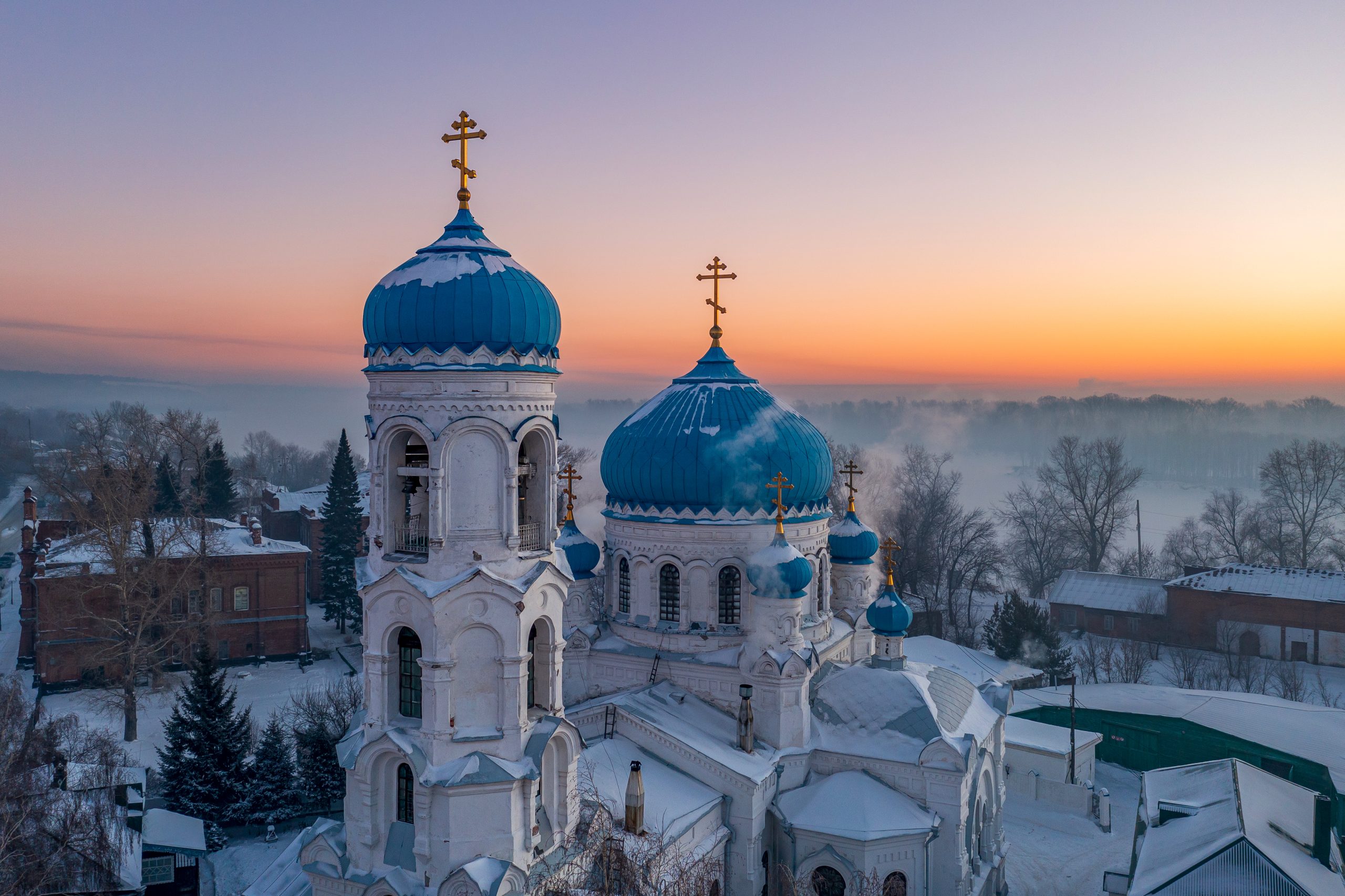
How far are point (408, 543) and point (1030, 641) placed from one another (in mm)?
25438

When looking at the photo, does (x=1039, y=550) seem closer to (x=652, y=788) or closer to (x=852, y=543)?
(x=852, y=543)

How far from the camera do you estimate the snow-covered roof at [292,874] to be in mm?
11797

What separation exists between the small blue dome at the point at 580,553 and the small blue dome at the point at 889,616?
17.8ft

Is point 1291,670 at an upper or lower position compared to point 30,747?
lower

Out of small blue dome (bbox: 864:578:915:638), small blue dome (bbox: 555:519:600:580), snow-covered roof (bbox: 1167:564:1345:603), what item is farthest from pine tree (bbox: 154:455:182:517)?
snow-covered roof (bbox: 1167:564:1345:603)

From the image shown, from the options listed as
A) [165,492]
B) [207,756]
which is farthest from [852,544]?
[165,492]

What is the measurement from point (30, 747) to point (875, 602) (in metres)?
15.3

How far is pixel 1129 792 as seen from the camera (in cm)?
2259

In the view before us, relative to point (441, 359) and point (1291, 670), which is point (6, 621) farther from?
point (1291, 670)

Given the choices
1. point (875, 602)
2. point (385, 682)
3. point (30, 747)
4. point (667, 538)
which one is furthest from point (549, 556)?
point (30, 747)

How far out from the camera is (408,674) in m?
11.4

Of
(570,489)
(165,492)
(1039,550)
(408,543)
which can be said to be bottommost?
(1039,550)

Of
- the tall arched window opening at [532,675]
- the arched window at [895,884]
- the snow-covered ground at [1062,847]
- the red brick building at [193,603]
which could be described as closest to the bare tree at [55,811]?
the tall arched window opening at [532,675]

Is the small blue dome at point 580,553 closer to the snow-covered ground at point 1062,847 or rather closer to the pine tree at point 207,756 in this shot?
the pine tree at point 207,756
